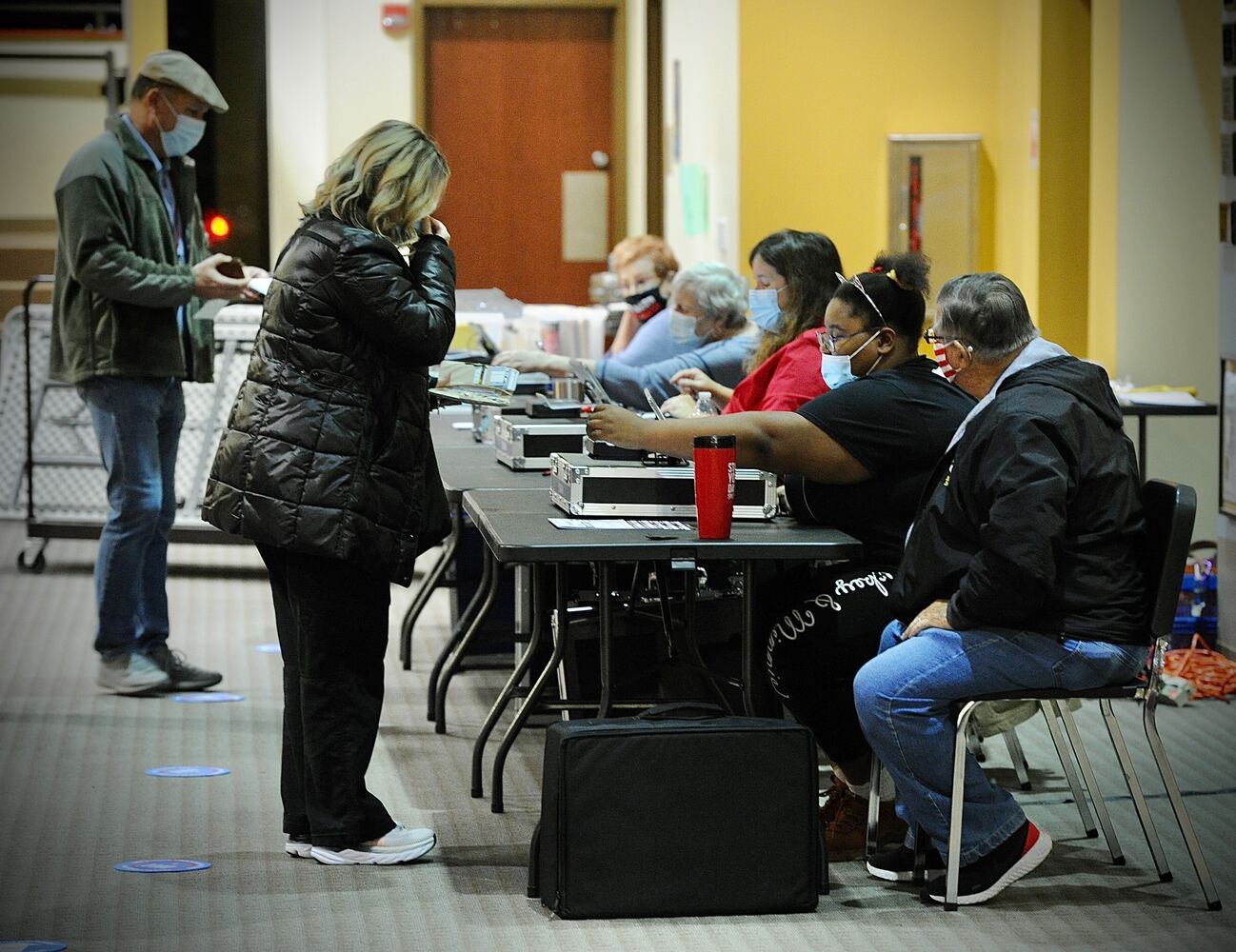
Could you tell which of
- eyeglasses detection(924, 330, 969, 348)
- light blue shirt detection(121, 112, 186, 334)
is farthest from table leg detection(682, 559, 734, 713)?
light blue shirt detection(121, 112, 186, 334)

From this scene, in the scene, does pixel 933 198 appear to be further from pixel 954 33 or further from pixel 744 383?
pixel 744 383

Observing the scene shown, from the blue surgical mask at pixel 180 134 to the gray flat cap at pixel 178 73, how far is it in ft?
0.20

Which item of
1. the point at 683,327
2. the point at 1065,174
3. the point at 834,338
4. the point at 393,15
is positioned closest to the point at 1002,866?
the point at 834,338

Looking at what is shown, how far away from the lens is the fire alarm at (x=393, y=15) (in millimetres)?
10172

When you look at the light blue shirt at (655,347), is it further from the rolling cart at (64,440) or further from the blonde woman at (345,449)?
the blonde woman at (345,449)

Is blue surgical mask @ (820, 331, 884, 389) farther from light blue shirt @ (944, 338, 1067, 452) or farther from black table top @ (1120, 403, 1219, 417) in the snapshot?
black table top @ (1120, 403, 1219, 417)

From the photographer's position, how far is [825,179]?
681cm

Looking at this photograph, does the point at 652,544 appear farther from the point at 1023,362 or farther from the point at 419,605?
the point at 419,605

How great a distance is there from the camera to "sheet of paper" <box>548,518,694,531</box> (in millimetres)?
3172

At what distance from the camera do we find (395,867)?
3.24 meters

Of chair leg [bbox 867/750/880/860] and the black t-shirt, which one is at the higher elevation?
the black t-shirt

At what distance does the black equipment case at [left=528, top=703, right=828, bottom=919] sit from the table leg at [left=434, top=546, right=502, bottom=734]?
1.27 meters

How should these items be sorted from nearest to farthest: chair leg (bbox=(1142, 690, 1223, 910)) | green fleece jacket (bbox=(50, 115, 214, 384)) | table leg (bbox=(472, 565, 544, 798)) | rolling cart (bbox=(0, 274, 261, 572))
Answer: chair leg (bbox=(1142, 690, 1223, 910)), table leg (bbox=(472, 565, 544, 798)), green fleece jacket (bbox=(50, 115, 214, 384)), rolling cart (bbox=(0, 274, 261, 572))

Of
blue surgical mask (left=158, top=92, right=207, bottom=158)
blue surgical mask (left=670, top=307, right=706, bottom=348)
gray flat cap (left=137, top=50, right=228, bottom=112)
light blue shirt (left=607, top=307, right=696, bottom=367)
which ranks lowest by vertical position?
light blue shirt (left=607, top=307, right=696, bottom=367)
